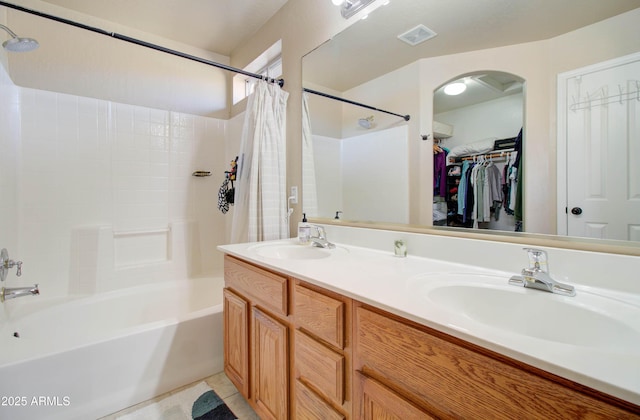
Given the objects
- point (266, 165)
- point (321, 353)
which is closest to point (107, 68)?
point (266, 165)

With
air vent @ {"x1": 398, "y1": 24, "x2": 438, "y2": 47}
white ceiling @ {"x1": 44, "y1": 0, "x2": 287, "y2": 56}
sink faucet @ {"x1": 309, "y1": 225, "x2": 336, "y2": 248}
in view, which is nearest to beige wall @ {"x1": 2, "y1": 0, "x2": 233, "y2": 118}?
white ceiling @ {"x1": 44, "y1": 0, "x2": 287, "y2": 56}

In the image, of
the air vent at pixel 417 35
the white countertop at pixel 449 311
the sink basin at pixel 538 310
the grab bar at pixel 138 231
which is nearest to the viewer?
the white countertop at pixel 449 311

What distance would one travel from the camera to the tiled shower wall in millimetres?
1857

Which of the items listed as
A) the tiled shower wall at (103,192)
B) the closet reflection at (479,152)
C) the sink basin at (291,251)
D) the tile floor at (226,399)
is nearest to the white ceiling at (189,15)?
the tiled shower wall at (103,192)

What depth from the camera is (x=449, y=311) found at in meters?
0.62

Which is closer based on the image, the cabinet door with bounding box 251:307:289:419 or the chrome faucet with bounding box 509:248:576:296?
the chrome faucet with bounding box 509:248:576:296

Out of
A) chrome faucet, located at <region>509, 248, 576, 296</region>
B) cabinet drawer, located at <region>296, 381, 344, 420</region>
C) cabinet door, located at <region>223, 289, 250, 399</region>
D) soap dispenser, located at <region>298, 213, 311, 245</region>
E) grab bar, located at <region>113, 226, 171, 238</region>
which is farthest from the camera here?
grab bar, located at <region>113, 226, 171, 238</region>

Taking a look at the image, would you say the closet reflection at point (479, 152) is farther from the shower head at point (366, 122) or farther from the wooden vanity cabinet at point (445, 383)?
the wooden vanity cabinet at point (445, 383)

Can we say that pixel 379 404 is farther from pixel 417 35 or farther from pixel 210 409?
pixel 417 35

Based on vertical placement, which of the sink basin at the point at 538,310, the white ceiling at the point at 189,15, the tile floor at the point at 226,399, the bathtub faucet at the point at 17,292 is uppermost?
the white ceiling at the point at 189,15

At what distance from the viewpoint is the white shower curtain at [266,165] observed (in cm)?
183

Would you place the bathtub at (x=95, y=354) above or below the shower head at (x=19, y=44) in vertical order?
below

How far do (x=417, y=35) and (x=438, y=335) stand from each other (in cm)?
123

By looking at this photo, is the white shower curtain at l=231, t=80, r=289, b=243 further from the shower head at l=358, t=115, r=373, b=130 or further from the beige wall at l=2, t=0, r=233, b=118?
the beige wall at l=2, t=0, r=233, b=118
